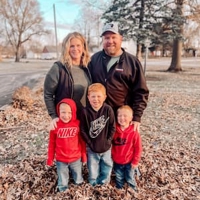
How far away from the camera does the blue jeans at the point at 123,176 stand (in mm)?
2867

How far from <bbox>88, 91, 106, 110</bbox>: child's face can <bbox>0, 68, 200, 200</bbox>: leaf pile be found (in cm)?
97

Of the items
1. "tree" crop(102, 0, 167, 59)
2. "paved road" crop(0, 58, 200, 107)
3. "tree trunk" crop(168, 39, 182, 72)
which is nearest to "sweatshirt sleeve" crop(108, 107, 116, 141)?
"paved road" crop(0, 58, 200, 107)

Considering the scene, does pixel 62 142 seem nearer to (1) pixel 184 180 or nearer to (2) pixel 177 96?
(1) pixel 184 180

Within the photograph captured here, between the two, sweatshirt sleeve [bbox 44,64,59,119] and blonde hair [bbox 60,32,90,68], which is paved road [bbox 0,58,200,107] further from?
blonde hair [bbox 60,32,90,68]

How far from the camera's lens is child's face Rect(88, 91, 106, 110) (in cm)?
246

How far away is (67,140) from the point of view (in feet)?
8.43

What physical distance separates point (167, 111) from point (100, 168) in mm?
4968

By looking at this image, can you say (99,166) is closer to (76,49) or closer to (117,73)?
(117,73)

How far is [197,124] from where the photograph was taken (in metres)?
6.05

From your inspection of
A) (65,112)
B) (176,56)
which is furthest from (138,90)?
(176,56)

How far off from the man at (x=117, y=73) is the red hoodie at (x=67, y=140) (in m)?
0.45

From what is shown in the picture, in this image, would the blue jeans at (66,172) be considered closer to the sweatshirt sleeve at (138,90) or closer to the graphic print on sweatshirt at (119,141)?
the graphic print on sweatshirt at (119,141)

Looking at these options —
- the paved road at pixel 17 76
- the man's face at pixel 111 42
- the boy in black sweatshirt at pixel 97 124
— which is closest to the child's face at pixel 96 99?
the boy in black sweatshirt at pixel 97 124

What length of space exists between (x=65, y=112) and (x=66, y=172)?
751 millimetres
